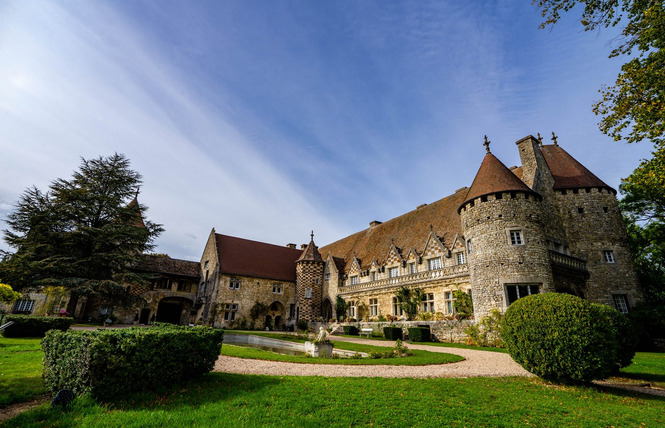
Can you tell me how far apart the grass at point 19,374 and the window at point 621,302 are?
88.5ft

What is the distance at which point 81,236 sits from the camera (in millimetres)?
24141

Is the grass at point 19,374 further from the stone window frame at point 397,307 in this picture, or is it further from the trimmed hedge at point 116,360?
the stone window frame at point 397,307

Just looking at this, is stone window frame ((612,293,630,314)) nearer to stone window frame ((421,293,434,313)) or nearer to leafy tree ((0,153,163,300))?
stone window frame ((421,293,434,313))

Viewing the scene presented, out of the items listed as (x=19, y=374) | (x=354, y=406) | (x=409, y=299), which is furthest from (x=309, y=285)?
(x=354, y=406)

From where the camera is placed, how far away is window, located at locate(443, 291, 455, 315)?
68.7 ft

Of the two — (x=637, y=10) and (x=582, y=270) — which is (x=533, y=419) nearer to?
(x=637, y=10)

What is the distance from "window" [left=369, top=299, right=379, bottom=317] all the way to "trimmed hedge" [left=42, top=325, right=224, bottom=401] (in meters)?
21.4

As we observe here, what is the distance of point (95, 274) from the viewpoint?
24.5 m

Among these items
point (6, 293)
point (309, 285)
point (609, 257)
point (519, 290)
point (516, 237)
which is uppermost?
point (516, 237)

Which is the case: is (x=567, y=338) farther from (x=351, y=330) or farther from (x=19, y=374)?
(x=351, y=330)

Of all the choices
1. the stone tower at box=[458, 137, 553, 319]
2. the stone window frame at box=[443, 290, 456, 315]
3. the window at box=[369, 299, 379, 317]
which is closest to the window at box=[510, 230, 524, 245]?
the stone tower at box=[458, 137, 553, 319]

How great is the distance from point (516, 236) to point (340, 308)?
16905 millimetres

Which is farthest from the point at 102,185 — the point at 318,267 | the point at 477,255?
the point at 477,255

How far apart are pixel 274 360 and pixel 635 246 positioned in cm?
3162
